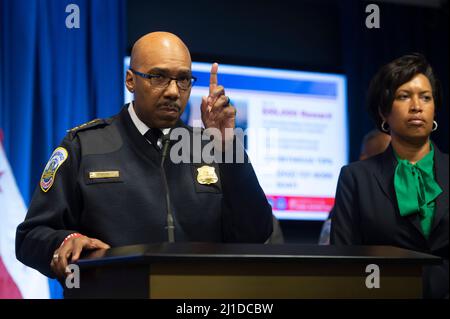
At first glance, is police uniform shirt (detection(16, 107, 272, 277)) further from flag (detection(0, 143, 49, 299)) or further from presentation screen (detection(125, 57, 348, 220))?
presentation screen (detection(125, 57, 348, 220))

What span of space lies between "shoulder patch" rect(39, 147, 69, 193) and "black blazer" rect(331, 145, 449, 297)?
938 mm

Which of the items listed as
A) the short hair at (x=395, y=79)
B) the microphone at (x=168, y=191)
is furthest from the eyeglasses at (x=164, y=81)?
the short hair at (x=395, y=79)

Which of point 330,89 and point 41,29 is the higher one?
point 41,29

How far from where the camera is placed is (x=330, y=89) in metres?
5.37

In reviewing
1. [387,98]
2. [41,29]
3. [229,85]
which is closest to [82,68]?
[41,29]

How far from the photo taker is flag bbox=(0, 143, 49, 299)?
14.4 ft

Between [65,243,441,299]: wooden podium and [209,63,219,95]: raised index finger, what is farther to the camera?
[209,63,219,95]: raised index finger

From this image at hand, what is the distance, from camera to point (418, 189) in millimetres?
2551

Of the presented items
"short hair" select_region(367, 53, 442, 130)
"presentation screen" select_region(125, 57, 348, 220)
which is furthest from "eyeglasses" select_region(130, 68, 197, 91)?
"presentation screen" select_region(125, 57, 348, 220)

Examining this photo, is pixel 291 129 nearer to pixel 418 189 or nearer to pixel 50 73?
pixel 50 73

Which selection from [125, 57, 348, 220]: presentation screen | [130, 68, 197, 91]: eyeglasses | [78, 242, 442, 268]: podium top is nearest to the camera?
[78, 242, 442, 268]: podium top

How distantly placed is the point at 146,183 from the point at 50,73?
2.64 metres
